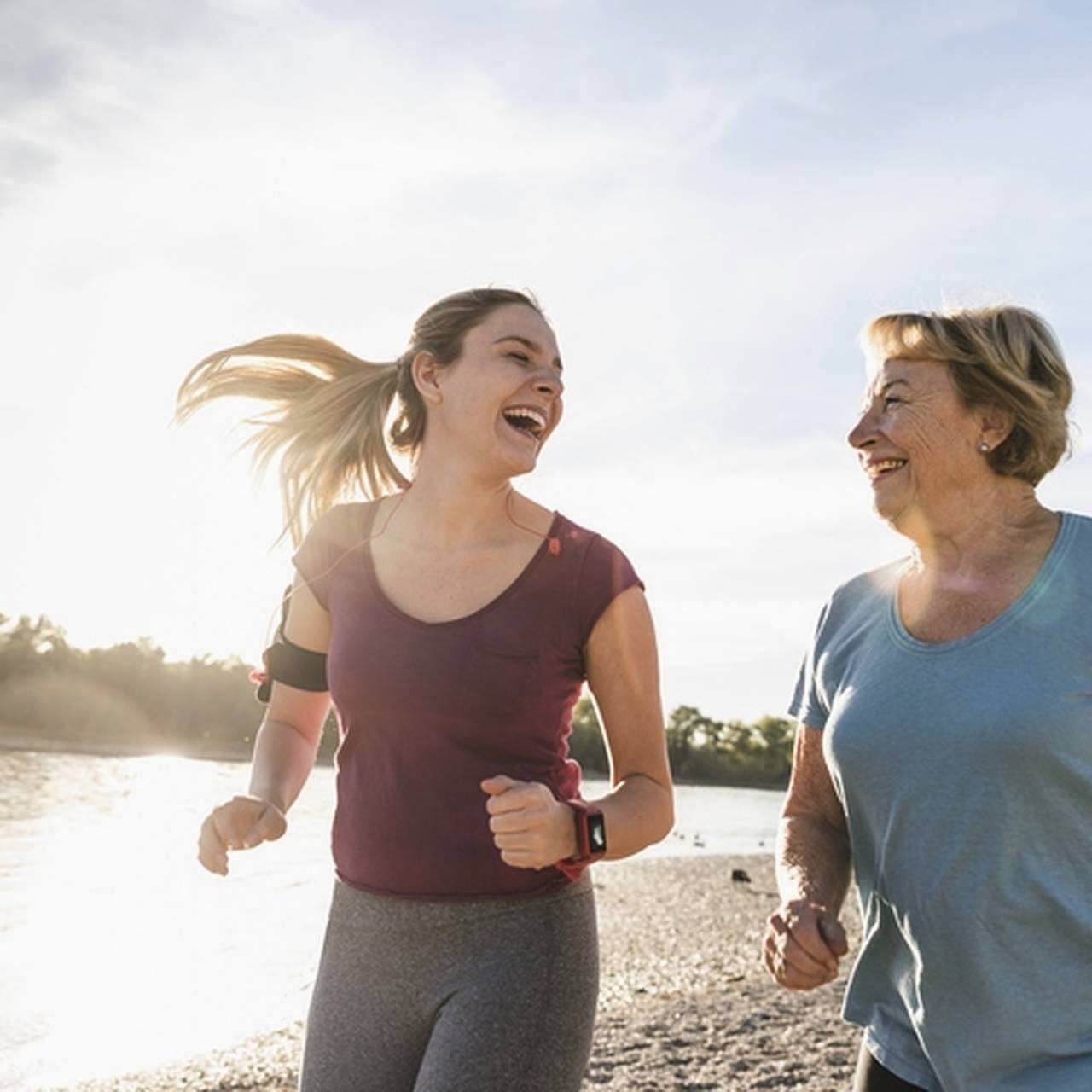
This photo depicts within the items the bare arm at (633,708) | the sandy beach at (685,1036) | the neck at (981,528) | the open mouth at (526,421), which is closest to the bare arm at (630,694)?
the bare arm at (633,708)

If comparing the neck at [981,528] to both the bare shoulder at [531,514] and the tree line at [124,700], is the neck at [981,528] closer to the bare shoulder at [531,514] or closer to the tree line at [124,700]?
the bare shoulder at [531,514]

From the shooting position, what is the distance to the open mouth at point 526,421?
123 inches

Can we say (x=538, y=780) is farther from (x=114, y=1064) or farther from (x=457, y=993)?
(x=114, y=1064)

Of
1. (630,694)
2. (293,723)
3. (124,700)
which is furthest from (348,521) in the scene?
(124,700)

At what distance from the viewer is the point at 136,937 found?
16953mm

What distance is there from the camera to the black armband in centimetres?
324

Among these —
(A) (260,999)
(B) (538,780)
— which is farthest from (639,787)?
(A) (260,999)

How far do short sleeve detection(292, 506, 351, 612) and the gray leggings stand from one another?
0.78 metres

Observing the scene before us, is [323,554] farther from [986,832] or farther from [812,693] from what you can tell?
[986,832]

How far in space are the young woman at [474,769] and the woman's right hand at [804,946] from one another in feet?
1.04

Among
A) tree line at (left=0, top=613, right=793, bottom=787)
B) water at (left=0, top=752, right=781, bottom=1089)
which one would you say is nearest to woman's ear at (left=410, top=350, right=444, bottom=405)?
water at (left=0, top=752, right=781, bottom=1089)

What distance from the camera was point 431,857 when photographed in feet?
8.95

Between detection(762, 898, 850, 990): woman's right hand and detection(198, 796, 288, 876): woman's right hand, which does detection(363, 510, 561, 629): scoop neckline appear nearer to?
detection(198, 796, 288, 876): woman's right hand

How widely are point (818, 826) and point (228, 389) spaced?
2205 mm
